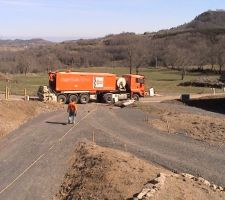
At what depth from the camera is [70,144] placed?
2731 centimetres

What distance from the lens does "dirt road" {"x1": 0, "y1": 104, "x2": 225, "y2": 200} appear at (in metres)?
20.9

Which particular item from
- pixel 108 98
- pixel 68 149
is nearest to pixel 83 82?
pixel 108 98

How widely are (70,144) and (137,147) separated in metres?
3.74

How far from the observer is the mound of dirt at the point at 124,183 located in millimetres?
17500

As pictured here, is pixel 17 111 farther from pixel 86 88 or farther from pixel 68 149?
pixel 86 88

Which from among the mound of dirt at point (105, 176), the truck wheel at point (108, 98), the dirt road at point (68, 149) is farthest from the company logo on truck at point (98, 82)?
the mound of dirt at point (105, 176)

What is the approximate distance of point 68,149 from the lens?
1031 inches

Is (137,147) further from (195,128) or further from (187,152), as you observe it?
(195,128)

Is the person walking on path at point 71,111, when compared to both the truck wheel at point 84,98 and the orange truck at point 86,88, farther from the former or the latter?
the truck wheel at point 84,98

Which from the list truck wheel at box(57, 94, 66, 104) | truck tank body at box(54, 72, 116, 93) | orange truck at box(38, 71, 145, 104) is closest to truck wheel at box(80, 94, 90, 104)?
orange truck at box(38, 71, 145, 104)

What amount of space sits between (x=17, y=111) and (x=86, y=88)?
11.6 m

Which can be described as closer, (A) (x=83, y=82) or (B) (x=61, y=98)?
(B) (x=61, y=98)

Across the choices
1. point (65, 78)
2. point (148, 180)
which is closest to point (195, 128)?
point (148, 180)

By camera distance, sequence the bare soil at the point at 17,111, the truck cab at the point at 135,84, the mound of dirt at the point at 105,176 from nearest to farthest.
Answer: the mound of dirt at the point at 105,176
the bare soil at the point at 17,111
the truck cab at the point at 135,84
